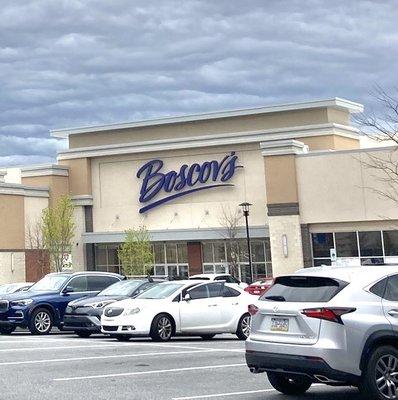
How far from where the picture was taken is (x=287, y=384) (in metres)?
10.4

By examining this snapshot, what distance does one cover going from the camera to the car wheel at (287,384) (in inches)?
407

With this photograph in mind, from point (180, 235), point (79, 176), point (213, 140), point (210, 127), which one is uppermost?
point (210, 127)

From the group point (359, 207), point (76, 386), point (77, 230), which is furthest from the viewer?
point (77, 230)

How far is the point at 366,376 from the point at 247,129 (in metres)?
42.1

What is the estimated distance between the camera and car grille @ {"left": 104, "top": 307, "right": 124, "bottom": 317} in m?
19.1

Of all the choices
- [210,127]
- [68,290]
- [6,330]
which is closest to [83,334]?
[68,290]

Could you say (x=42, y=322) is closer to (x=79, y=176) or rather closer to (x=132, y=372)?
(x=132, y=372)

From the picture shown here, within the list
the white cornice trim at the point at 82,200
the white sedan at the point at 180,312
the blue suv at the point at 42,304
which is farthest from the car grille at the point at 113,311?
the white cornice trim at the point at 82,200

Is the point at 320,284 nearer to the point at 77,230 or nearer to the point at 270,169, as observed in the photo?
the point at 270,169

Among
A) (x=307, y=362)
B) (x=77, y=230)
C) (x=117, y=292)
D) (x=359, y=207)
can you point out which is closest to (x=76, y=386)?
(x=307, y=362)

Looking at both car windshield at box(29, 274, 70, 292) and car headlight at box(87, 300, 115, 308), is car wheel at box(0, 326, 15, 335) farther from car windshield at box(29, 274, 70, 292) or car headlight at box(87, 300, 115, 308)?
car headlight at box(87, 300, 115, 308)

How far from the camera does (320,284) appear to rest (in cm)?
945

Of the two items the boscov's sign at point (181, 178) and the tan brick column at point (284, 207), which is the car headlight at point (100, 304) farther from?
the boscov's sign at point (181, 178)

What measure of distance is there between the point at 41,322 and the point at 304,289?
47.6 feet
